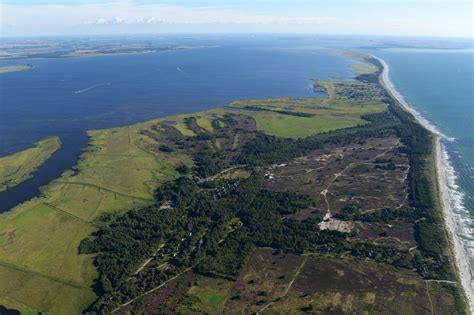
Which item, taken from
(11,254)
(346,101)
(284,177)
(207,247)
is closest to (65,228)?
(11,254)

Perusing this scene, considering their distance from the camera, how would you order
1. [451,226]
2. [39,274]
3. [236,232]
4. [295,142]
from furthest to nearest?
1. [295,142]
2. [451,226]
3. [236,232]
4. [39,274]

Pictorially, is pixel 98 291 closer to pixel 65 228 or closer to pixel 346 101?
pixel 65 228

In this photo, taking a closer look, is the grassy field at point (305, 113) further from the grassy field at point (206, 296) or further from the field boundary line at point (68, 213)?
the grassy field at point (206, 296)

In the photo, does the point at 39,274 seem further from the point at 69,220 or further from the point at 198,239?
the point at 198,239

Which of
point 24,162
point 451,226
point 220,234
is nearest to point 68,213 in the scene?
point 220,234

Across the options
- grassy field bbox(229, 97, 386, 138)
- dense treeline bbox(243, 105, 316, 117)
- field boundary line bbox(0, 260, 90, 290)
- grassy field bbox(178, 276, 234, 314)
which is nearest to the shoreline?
grassy field bbox(178, 276, 234, 314)
